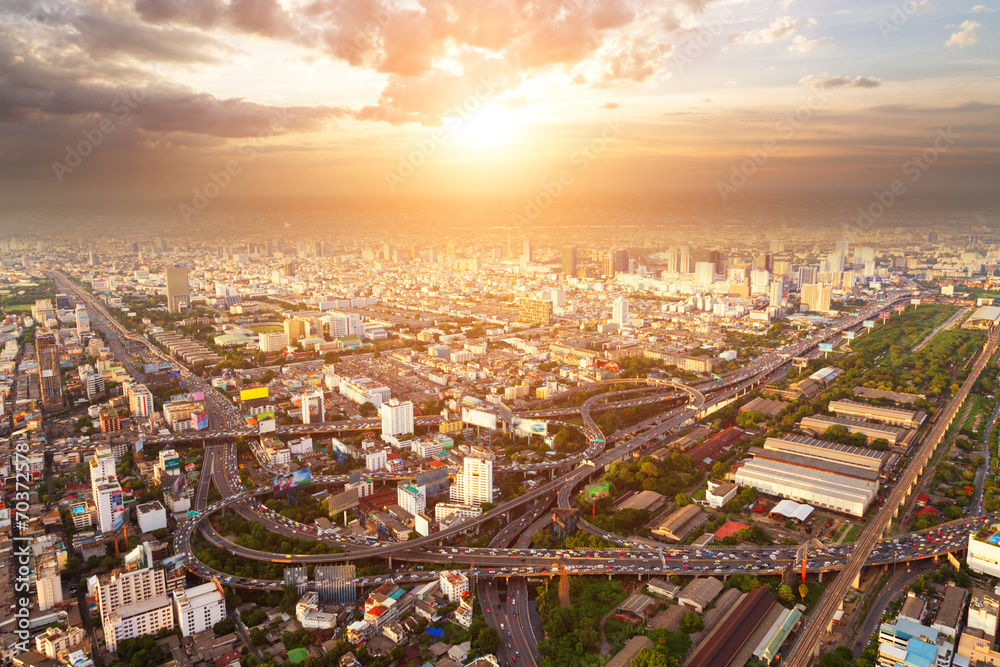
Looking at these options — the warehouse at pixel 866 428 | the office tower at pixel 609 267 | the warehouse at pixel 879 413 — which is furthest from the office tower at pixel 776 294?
the warehouse at pixel 866 428

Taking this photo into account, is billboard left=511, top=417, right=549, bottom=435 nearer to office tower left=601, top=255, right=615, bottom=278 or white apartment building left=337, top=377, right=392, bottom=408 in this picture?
white apartment building left=337, top=377, right=392, bottom=408

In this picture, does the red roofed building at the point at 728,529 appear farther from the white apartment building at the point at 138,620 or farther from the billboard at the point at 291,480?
the white apartment building at the point at 138,620

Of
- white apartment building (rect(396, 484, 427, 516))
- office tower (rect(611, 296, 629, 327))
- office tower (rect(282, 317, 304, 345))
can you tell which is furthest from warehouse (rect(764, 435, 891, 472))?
office tower (rect(282, 317, 304, 345))

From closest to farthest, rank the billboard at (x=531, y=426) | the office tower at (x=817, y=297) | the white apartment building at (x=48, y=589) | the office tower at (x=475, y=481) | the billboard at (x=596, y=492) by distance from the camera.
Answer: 1. the white apartment building at (x=48, y=589)
2. the office tower at (x=475, y=481)
3. the billboard at (x=596, y=492)
4. the billboard at (x=531, y=426)
5. the office tower at (x=817, y=297)

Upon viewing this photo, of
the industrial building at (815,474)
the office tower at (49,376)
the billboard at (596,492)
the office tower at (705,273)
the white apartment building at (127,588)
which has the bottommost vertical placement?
the billboard at (596,492)

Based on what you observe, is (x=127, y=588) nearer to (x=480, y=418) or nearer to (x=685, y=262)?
(x=480, y=418)

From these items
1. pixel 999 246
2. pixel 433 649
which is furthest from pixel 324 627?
pixel 999 246

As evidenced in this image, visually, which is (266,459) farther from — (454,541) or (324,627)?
(324,627)
